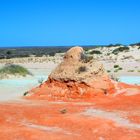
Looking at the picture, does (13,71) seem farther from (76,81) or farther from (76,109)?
(76,109)

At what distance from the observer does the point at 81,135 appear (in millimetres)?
11836

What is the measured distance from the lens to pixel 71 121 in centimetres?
1331

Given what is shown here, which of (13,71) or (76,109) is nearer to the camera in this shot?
(76,109)

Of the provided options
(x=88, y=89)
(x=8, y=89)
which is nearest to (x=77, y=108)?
(x=88, y=89)

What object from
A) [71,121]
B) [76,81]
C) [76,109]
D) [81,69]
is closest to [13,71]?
[81,69]

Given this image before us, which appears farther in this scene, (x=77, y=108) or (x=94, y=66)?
(x=94, y=66)

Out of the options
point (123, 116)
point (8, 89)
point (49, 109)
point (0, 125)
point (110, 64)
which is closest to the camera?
point (0, 125)

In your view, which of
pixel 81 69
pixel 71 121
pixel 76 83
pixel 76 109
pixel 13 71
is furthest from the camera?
pixel 13 71

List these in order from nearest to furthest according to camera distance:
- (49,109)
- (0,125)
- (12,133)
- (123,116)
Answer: (12,133) → (0,125) → (123,116) → (49,109)

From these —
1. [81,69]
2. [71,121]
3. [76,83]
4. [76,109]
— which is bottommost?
[76,109]

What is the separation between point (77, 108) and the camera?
16.3 meters

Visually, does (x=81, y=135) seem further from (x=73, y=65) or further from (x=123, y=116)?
(x=73, y=65)

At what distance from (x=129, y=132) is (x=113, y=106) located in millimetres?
4667

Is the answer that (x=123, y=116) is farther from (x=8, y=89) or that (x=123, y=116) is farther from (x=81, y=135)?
(x=8, y=89)
